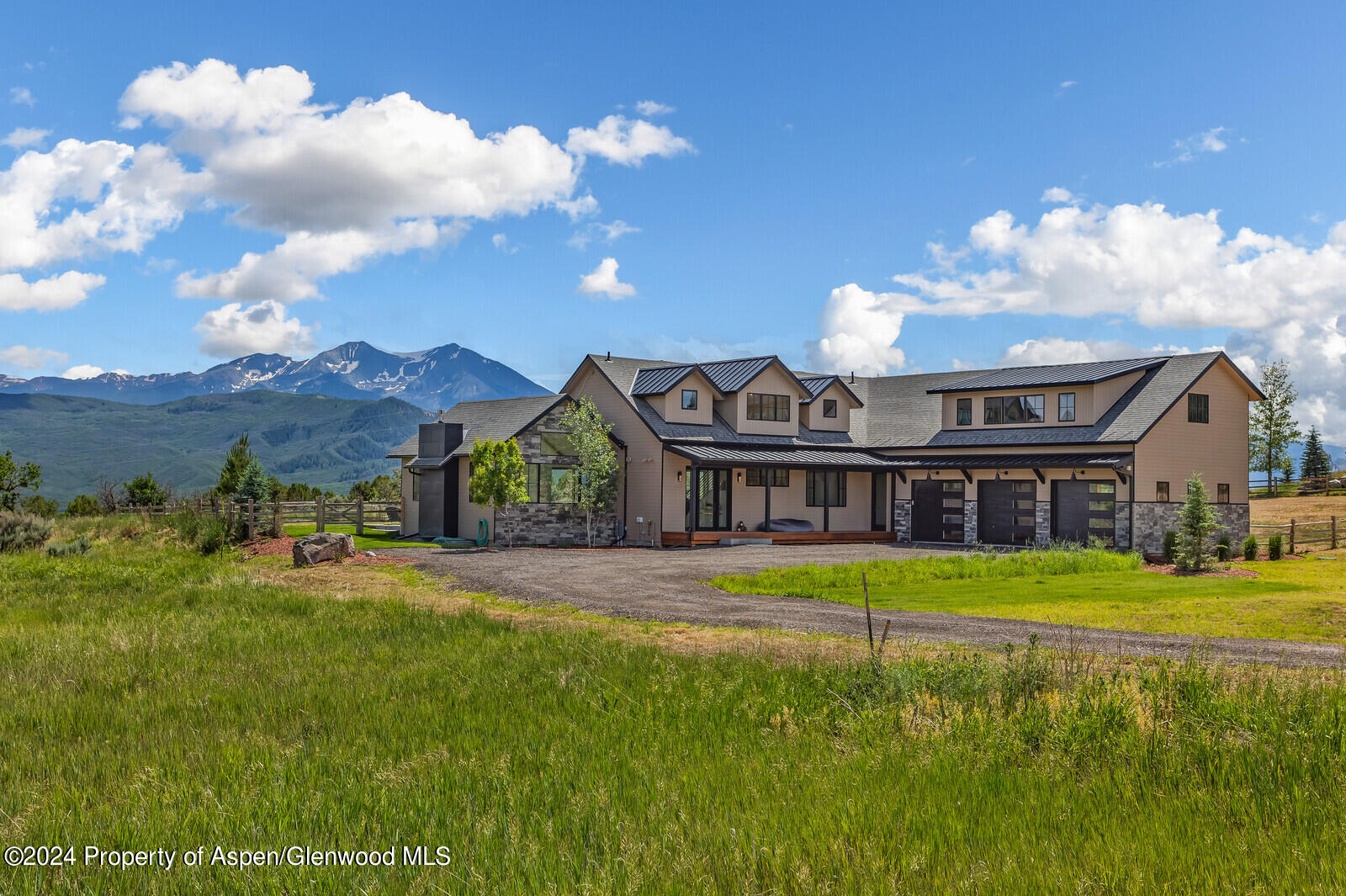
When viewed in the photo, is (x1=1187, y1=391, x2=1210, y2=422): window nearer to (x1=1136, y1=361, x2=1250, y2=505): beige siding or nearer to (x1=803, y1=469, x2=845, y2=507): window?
(x1=1136, y1=361, x2=1250, y2=505): beige siding

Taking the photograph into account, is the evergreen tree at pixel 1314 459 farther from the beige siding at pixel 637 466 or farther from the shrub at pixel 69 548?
the shrub at pixel 69 548

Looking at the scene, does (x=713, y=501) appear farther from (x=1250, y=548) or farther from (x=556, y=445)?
(x=1250, y=548)

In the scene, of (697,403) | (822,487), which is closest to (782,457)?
(822,487)

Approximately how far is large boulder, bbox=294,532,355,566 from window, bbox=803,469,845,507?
1889 cm

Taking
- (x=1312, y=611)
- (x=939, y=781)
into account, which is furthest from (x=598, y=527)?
(x=939, y=781)

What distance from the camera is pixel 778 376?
4031 centimetres

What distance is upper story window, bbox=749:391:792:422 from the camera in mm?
39688

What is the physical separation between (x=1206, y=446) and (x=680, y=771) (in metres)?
34.8

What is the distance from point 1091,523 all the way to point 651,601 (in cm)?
2179

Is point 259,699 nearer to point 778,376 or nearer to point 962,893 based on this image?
point 962,893

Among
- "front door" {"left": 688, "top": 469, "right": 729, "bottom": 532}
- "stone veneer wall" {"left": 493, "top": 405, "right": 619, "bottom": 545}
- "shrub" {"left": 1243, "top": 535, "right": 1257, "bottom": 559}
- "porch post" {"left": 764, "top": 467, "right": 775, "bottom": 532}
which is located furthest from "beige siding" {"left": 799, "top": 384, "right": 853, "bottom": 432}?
"shrub" {"left": 1243, "top": 535, "right": 1257, "bottom": 559}

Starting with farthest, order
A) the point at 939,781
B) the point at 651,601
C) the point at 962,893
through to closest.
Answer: the point at 651,601
the point at 939,781
the point at 962,893

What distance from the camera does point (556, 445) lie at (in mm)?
36594

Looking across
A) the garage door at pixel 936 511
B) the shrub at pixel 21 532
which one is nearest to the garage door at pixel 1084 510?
the garage door at pixel 936 511
